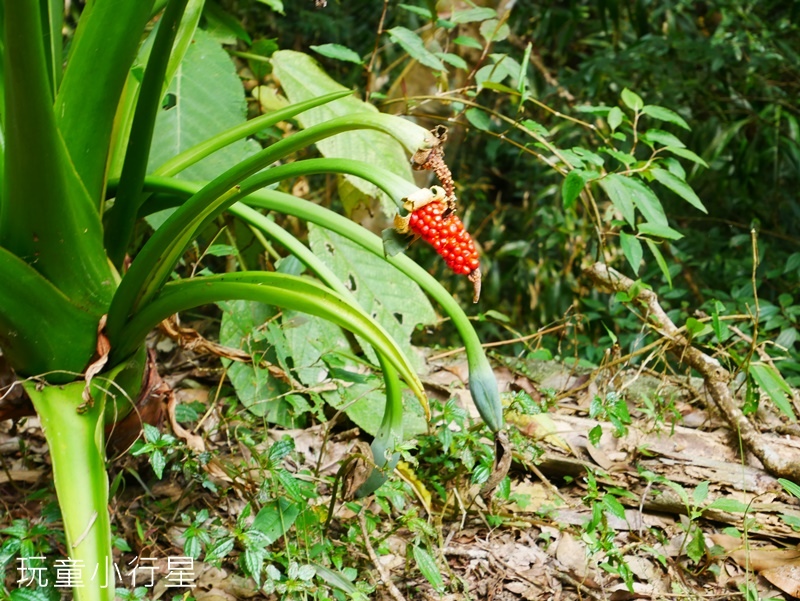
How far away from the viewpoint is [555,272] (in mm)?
2836

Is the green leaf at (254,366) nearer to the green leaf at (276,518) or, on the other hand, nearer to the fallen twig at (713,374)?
the green leaf at (276,518)

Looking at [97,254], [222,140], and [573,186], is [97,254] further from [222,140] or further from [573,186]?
[573,186]

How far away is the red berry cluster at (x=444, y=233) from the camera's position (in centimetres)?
71

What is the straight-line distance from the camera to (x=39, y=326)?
37.3 inches

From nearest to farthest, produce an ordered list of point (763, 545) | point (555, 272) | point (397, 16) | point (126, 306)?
1. point (126, 306)
2. point (763, 545)
3. point (555, 272)
4. point (397, 16)

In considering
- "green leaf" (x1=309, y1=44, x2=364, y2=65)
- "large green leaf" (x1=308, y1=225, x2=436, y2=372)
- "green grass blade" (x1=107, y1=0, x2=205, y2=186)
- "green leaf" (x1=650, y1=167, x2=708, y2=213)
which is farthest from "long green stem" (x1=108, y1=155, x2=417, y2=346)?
"green leaf" (x1=650, y1=167, x2=708, y2=213)

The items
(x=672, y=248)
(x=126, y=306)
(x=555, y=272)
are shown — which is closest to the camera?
(x=126, y=306)

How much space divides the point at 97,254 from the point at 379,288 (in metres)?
0.60

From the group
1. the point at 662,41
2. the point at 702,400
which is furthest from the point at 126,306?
the point at 662,41

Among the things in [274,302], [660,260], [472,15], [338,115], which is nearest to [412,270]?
[274,302]

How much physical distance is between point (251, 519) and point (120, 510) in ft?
0.65

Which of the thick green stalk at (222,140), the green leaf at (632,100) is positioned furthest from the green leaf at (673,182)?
the thick green stalk at (222,140)

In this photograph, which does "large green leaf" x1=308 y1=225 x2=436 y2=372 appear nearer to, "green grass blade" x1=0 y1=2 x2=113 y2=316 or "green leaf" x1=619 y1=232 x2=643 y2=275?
"green leaf" x1=619 y1=232 x2=643 y2=275

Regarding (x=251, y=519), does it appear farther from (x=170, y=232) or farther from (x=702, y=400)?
(x=702, y=400)
